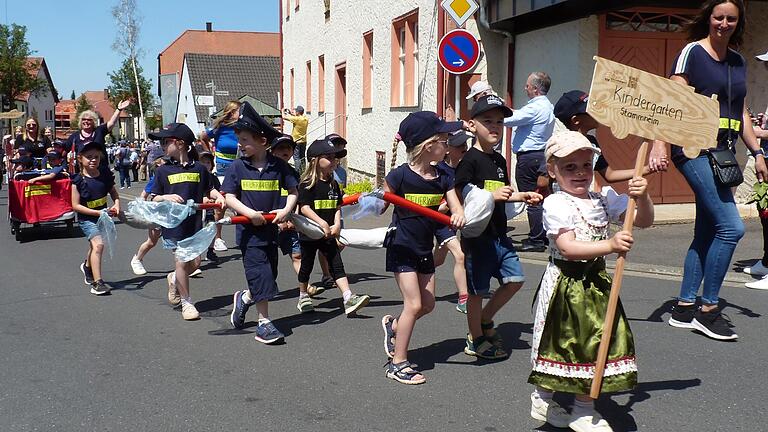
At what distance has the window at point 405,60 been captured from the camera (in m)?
17.2

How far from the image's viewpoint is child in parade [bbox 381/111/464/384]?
4.88 m

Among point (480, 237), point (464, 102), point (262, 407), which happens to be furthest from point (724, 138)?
point (464, 102)

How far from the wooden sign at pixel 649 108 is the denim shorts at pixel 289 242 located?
3.73 meters

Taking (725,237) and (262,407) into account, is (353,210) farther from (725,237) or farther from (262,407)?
(725,237)

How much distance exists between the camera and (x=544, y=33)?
12852 mm

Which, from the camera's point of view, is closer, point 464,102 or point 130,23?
point 464,102

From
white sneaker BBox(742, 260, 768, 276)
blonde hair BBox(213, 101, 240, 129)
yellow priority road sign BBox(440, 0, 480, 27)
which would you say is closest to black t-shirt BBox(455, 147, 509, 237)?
white sneaker BBox(742, 260, 768, 276)

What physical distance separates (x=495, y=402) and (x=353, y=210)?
1711 millimetres

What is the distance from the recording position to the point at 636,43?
12.1 metres

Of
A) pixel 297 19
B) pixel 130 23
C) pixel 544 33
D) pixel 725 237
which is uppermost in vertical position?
pixel 130 23

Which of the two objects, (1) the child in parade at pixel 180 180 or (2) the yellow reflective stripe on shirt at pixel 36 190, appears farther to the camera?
(2) the yellow reflective stripe on shirt at pixel 36 190

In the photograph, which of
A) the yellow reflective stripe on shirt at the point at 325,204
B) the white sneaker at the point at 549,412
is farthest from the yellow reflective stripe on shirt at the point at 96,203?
the white sneaker at the point at 549,412

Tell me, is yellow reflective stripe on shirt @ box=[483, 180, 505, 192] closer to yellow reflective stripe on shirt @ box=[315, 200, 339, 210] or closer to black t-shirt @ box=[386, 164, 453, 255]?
black t-shirt @ box=[386, 164, 453, 255]

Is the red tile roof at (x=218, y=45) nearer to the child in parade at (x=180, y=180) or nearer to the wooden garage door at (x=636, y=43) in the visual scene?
the wooden garage door at (x=636, y=43)
